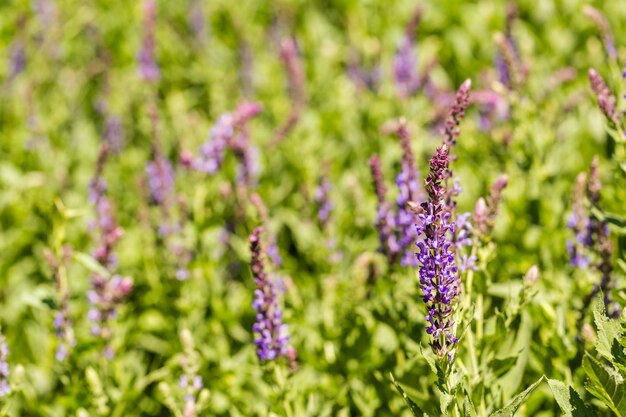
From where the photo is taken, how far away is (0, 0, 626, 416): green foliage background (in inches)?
151

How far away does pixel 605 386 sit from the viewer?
2.64m

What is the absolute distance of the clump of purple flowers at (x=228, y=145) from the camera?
4.91 meters

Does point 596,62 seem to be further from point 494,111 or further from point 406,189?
point 406,189

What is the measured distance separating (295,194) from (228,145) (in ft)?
3.59

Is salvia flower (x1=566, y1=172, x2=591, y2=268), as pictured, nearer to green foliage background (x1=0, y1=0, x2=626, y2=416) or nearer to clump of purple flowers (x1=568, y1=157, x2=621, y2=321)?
clump of purple flowers (x1=568, y1=157, x2=621, y2=321)

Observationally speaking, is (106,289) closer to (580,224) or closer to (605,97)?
(580,224)

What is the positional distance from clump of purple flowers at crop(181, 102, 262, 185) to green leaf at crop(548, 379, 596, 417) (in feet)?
9.23

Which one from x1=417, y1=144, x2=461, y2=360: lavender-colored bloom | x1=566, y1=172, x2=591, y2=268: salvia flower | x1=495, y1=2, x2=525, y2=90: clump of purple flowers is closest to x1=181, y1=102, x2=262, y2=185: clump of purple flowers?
x1=495, y1=2, x2=525, y2=90: clump of purple flowers

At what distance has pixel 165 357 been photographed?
16.5 feet

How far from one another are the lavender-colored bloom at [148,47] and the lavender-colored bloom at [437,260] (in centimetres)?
494

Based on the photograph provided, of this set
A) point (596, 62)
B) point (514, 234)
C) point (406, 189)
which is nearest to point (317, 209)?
point (514, 234)

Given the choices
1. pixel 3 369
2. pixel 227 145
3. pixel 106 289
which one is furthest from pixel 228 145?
pixel 3 369

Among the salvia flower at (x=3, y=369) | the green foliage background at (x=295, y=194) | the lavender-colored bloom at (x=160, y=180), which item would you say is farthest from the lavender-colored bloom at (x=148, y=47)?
the salvia flower at (x=3, y=369)

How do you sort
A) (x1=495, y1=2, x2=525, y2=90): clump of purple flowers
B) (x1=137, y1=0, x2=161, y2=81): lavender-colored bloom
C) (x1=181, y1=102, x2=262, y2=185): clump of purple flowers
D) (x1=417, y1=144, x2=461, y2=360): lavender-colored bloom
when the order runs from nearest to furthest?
(x1=417, y1=144, x2=461, y2=360): lavender-colored bloom → (x1=495, y1=2, x2=525, y2=90): clump of purple flowers → (x1=181, y1=102, x2=262, y2=185): clump of purple flowers → (x1=137, y1=0, x2=161, y2=81): lavender-colored bloom
